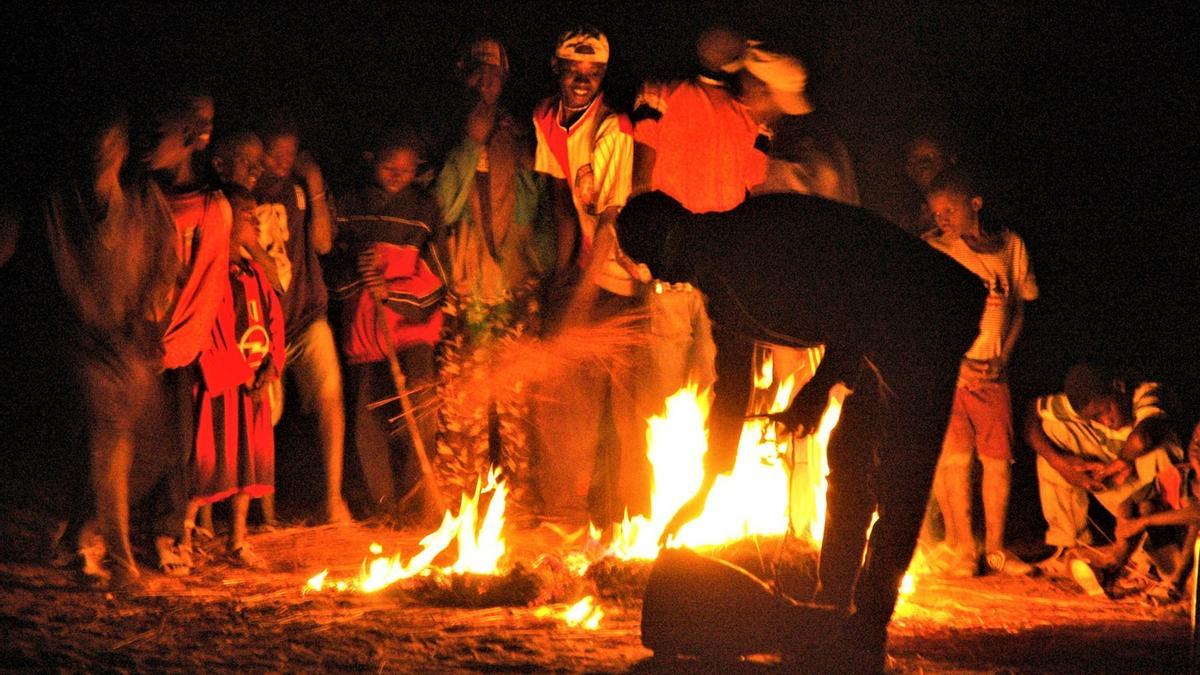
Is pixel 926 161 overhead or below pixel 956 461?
overhead

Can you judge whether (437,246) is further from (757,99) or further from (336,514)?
(757,99)

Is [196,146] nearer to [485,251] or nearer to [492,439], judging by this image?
[485,251]

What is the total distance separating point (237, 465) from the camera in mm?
7980

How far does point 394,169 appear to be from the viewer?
8688 mm

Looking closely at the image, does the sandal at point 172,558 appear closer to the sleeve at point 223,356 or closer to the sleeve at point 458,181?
the sleeve at point 223,356

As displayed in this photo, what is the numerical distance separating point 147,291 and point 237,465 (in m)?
1.15

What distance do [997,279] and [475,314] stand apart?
3.14 m

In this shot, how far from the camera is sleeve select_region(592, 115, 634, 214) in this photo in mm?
8422

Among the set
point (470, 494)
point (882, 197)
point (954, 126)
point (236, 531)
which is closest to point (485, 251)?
point (470, 494)

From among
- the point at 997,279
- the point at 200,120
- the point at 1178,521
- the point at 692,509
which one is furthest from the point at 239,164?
the point at 1178,521

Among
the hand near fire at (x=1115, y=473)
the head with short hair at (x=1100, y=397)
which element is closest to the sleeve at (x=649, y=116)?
the head with short hair at (x=1100, y=397)

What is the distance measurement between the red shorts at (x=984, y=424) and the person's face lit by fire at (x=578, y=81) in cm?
283

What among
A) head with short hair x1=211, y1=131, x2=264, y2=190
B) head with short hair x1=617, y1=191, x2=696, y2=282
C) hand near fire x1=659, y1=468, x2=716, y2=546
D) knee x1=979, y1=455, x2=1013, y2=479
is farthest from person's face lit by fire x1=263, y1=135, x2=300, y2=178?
knee x1=979, y1=455, x2=1013, y2=479

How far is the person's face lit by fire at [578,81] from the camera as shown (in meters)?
8.48
